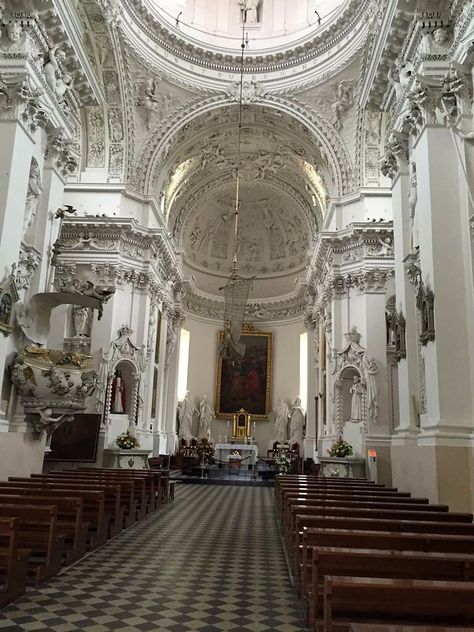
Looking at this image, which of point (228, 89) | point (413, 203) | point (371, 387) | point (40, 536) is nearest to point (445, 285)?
point (413, 203)

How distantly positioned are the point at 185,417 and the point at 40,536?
21025 millimetres

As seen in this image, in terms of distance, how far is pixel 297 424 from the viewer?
86.9 feet

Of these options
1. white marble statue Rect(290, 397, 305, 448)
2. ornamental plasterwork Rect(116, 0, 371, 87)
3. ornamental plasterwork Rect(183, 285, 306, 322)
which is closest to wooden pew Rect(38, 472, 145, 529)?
ornamental plasterwork Rect(116, 0, 371, 87)

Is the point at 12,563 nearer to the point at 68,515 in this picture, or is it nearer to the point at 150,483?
the point at 68,515

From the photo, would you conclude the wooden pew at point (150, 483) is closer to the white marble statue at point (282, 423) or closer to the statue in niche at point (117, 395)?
the statue in niche at point (117, 395)

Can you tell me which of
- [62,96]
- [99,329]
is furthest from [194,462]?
[62,96]

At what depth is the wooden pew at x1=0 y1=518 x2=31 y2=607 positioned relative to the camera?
4562 mm

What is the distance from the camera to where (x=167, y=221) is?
23.1 m

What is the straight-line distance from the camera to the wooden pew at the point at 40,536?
17.6 ft

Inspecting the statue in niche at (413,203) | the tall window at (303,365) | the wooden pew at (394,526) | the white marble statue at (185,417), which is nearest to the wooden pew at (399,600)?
the wooden pew at (394,526)

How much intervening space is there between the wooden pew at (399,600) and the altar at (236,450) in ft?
67.2

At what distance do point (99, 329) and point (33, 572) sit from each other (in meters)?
12.3

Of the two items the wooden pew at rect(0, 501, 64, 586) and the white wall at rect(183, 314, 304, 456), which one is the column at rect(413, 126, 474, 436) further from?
the white wall at rect(183, 314, 304, 456)

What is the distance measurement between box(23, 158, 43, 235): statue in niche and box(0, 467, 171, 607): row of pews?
4557mm
